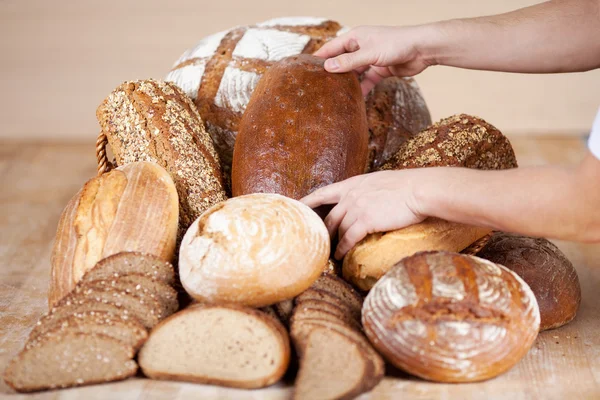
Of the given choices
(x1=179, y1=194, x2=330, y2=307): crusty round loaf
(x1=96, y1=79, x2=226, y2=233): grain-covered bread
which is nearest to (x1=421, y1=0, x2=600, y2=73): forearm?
(x1=96, y1=79, x2=226, y2=233): grain-covered bread

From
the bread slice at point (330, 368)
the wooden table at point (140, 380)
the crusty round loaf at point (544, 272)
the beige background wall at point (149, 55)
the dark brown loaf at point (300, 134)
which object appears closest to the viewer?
the bread slice at point (330, 368)

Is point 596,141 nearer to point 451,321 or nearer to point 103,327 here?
point 451,321

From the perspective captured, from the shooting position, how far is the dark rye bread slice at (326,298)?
1799 mm

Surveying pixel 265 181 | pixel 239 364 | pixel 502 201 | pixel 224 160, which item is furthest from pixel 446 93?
pixel 239 364

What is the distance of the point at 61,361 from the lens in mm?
1613

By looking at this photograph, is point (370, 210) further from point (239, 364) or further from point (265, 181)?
point (239, 364)

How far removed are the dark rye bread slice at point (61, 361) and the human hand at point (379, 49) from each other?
121cm

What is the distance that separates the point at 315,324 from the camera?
1.66m

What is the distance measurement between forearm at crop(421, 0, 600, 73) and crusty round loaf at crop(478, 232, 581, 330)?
0.58 m

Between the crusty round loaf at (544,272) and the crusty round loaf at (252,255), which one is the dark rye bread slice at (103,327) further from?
the crusty round loaf at (544,272)

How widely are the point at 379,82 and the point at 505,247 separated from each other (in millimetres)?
881

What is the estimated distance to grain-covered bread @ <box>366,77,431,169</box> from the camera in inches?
105

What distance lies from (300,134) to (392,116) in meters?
0.62

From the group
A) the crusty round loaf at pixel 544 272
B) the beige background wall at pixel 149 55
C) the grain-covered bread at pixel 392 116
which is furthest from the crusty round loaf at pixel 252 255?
the beige background wall at pixel 149 55
